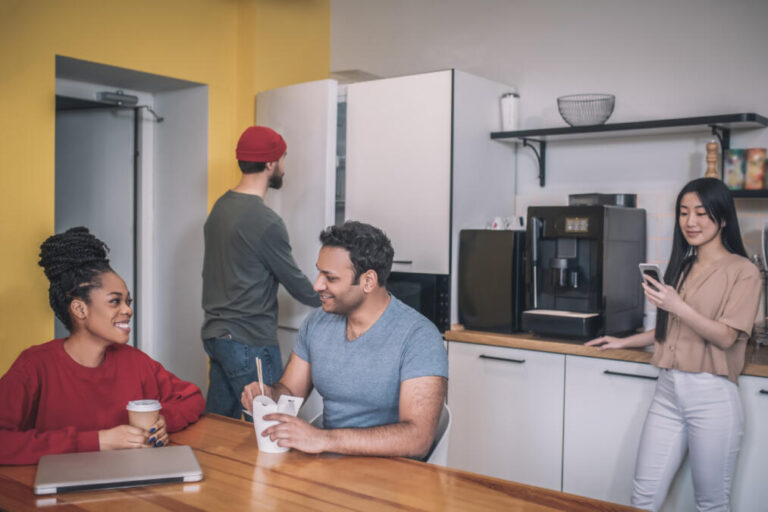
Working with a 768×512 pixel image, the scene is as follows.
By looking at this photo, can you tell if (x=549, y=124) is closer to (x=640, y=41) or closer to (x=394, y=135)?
(x=640, y=41)

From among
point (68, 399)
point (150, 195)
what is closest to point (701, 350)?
point (68, 399)

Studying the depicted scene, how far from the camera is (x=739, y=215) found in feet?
9.50

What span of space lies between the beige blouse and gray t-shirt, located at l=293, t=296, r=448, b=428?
0.92 m

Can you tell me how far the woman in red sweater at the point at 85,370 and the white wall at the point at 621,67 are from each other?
6.65 feet

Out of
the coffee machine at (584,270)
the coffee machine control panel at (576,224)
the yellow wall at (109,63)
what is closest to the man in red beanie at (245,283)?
the yellow wall at (109,63)

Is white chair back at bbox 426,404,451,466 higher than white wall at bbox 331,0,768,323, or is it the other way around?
white wall at bbox 331,0,768,323

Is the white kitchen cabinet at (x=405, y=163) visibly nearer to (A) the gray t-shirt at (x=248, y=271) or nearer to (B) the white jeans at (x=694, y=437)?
(A) the gray t-shirt at (x=248, y=271)

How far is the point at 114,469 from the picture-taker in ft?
5.02

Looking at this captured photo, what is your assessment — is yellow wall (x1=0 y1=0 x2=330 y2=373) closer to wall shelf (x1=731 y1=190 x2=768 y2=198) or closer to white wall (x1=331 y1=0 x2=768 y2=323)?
white wall (x1=331 y1=0 x2=768 y2=323)

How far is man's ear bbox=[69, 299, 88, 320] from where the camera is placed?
187 cm

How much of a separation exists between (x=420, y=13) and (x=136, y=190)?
1.66 m

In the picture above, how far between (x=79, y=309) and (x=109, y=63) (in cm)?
158

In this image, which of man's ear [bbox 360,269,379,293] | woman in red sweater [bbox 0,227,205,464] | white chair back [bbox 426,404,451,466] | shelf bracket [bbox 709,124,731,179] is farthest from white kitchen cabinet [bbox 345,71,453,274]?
woman in red sweater [bbox 0,227,205,464]

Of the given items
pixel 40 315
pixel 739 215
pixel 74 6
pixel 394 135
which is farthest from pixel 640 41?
pixel 40 315
